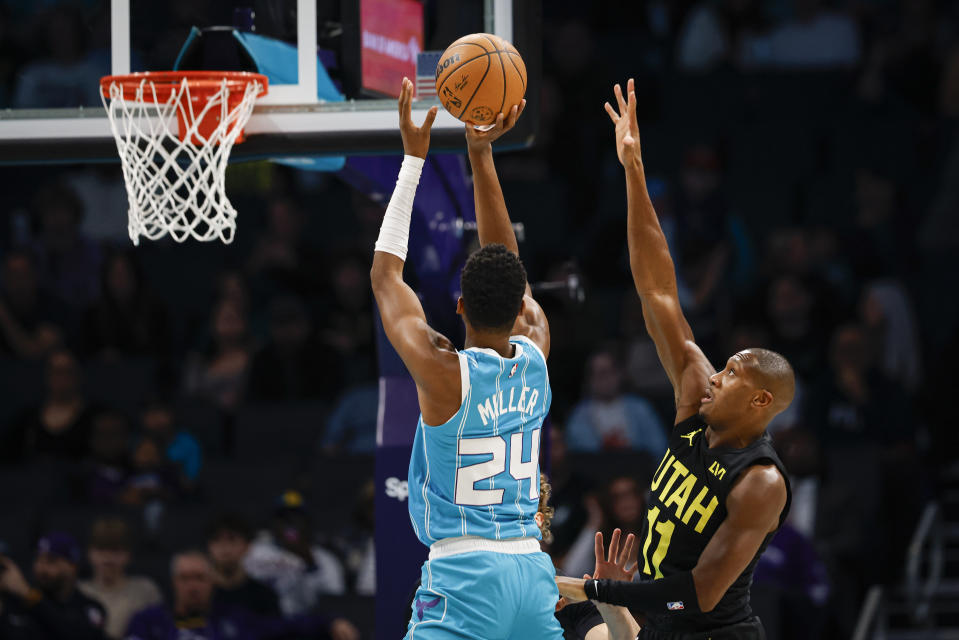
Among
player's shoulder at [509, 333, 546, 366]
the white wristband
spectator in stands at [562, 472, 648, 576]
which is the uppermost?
the white wristband

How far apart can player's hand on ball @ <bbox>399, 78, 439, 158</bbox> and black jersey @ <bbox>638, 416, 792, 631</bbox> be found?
1.41 meters

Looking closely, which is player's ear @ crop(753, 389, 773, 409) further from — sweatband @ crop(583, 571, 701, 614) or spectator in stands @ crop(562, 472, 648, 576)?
spectator in stands @ crop(562, 472, 648, 576)

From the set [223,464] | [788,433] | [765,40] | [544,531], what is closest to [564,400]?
[788,433]

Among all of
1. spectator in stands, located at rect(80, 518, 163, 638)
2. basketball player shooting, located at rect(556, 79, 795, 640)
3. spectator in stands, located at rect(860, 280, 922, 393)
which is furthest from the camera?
spectator in stands, located at rect(860, 280, 922, 393)

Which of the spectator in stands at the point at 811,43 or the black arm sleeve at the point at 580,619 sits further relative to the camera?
the spectator in stands at the point at 811,43

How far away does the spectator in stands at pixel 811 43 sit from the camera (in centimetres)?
1152

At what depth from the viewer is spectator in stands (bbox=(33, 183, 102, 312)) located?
10.5 m

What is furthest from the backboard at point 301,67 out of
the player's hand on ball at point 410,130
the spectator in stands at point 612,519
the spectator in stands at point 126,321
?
the spectator in stands at point 126,321

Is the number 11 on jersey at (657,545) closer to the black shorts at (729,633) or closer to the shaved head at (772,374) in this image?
the black shorts at (729,633)

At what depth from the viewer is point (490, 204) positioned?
4.74 meters

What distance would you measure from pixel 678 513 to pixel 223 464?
17.7 feet

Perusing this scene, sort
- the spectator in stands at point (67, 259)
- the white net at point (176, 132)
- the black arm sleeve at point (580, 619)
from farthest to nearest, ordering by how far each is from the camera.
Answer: the spectator in stands at point (67, 259)
the white net at point (176, 132)
the black arm sleeve at point (580, 619)

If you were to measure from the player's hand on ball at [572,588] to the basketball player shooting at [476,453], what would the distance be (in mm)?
347

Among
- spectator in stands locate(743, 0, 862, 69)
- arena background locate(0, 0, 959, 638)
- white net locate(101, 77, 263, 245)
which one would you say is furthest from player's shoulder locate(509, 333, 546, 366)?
spectator in stands locate(743, 0, 862, 69)
